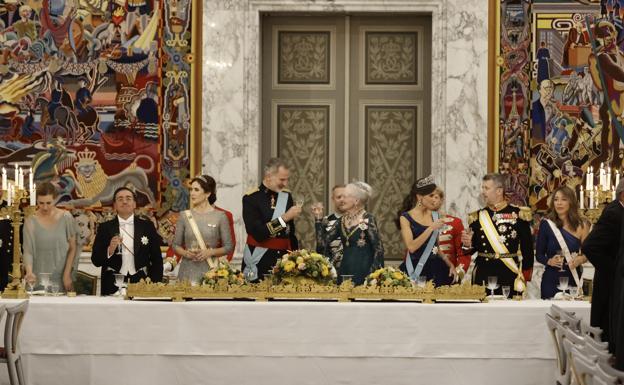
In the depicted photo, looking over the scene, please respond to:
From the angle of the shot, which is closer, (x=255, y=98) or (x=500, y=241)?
(x=500, y=241)

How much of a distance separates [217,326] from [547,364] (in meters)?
2.31

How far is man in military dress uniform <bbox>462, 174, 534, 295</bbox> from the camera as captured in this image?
9.17 metres

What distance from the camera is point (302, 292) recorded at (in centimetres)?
822

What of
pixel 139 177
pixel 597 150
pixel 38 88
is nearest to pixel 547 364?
pixel 597 150

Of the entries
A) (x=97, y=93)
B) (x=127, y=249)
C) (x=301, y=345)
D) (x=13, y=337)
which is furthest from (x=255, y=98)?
(x=13, y=337)

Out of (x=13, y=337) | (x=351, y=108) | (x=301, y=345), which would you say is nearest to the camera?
(x=13, y=337)

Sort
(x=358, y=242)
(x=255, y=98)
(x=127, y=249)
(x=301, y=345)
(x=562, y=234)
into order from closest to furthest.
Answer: (x=301, y=345) → (x=127, y=249) → (x=358, y=242) → (x=562, y=234) → (x=255, y=98)

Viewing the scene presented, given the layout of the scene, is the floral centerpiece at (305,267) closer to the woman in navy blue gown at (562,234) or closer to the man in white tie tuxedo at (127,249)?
the man in white tie tuxedo at (127,249)

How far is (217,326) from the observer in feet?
26.2

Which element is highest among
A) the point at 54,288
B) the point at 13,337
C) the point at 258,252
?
the point at 258,252

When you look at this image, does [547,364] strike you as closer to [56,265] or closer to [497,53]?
[56,265]

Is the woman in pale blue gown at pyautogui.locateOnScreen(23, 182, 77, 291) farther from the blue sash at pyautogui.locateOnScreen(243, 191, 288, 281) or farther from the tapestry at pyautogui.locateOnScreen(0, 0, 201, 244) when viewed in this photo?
the tapestry at pyautogui.locateOnScreen(0, 0, 201, 244)

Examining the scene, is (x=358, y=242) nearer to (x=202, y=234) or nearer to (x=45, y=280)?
(x=202, y=234)

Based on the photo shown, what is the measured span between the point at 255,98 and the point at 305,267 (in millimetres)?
4047
